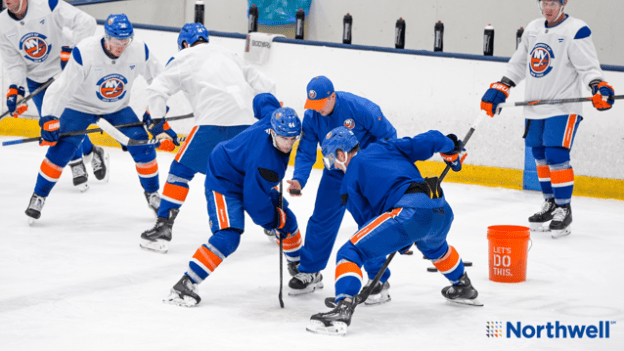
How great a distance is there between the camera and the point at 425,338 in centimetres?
297

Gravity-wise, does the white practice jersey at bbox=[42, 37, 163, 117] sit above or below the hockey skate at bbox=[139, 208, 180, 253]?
above

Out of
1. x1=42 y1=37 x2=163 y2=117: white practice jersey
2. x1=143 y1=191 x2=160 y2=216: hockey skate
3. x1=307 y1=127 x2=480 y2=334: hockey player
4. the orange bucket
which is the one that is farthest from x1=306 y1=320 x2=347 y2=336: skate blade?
x1=42 y1=37 x2=163 y2=117: white practice jersey

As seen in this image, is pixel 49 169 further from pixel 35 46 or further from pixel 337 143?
pixel 337 143

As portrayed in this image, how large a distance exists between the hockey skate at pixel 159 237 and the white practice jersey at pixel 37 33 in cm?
175

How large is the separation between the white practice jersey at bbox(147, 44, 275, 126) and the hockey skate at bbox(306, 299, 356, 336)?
1.54m

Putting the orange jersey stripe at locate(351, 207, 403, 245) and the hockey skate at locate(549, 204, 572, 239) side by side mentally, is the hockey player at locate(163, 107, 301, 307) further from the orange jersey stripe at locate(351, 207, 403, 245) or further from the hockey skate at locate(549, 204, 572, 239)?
the hockey skate at locate(549, 204, 572, 239)

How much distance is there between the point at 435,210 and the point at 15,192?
3659mm

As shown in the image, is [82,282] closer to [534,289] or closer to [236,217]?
[236,217]

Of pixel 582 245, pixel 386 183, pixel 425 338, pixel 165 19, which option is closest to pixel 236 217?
pixel 386 183

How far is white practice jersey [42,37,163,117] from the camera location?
455 centimetres

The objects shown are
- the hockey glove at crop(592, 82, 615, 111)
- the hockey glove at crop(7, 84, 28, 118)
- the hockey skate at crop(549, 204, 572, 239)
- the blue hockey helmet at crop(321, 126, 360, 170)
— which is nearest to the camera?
the blue hockey helmet at crop(321, 126, 360, 170)

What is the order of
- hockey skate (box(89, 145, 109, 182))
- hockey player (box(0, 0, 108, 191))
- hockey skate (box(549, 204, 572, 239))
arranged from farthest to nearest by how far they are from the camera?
hockey skate (box(89, 145, 109, 182))
hockey player (box(0, 0, 108, 191))
hockey skate (box(549, 204, 572, 239))

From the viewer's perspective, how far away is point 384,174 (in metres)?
3.03

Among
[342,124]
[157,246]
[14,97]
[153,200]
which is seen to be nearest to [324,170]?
[342,124]
